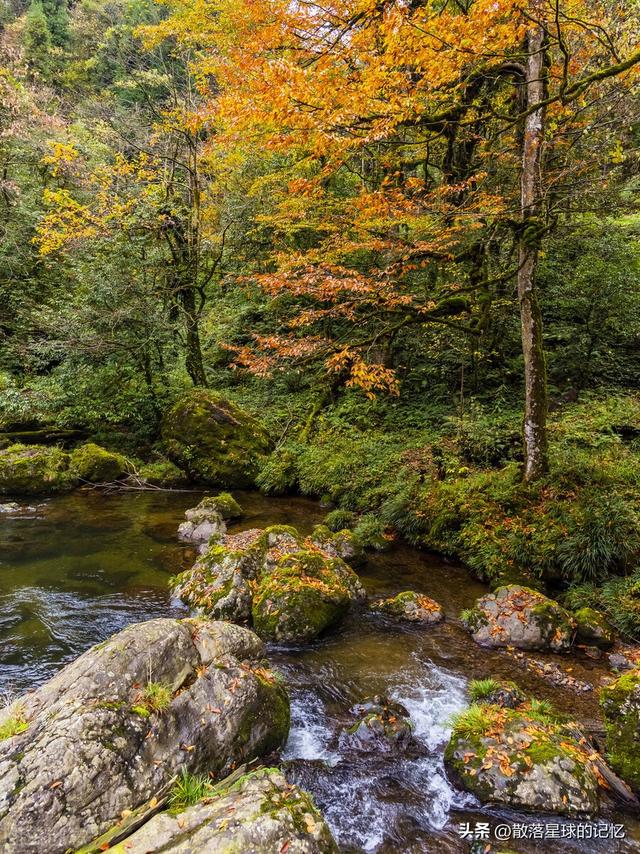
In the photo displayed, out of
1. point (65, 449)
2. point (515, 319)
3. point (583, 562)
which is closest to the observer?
point (583, 562)

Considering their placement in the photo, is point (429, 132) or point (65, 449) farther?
point (65, 449)

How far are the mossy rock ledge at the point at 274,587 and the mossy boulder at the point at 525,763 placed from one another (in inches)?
99.3

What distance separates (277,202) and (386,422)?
8.59m

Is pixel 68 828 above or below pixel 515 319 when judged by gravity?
A: below

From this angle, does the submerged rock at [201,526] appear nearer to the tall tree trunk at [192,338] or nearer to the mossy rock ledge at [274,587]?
the mossy rock ledge at [274,587]

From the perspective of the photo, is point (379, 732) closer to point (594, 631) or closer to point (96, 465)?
point (594, 631)

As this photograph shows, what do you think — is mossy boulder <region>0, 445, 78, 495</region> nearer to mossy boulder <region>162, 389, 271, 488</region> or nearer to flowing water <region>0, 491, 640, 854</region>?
flowing water <region>0, 491, 640, 854</region>

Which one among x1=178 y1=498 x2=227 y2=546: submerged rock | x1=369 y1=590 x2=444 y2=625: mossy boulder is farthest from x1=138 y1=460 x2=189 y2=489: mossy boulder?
x1=369 y1=590 x2=444 y2=625: mossy boulder

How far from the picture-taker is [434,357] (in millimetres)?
14508

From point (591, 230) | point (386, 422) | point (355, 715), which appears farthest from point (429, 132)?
→ point (355, 715)

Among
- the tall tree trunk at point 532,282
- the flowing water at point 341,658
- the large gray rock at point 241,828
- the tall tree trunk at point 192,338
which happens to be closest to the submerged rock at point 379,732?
the flowing water at point 341,658

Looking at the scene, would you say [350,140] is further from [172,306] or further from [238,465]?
[172,306]

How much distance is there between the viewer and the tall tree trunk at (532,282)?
25.6 ft

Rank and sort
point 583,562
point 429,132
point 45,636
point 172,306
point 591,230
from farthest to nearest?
point 172,306
point 591,230
point 429,132
point 583,562
point 45,636
